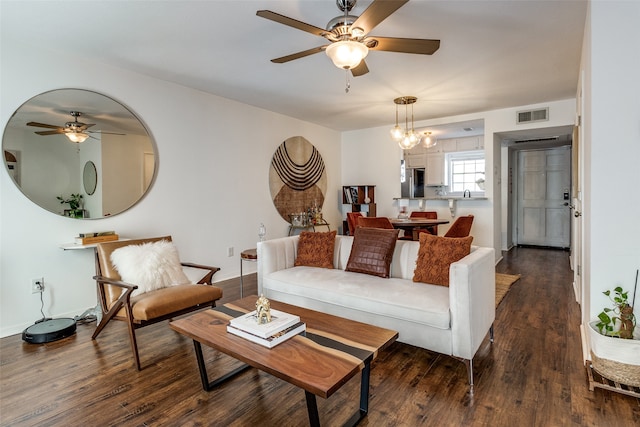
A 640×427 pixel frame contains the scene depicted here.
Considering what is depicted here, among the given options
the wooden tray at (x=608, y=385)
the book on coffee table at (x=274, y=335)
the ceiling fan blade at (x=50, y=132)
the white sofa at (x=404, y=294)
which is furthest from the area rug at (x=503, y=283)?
A: the ceiling fan blade at (x=50, y=132)

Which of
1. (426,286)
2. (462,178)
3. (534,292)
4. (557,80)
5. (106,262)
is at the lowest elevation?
(534,292)

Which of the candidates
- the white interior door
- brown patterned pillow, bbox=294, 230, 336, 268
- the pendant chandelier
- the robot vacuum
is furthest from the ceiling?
the white interior door

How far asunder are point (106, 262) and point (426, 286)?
8.22ft

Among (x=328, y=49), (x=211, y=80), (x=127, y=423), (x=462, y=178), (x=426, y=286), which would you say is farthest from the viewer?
(x=462, y=178)

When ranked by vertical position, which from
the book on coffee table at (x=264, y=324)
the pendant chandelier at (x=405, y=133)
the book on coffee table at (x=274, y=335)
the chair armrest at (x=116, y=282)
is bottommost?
the book on coffee table at (x=274, y=335)

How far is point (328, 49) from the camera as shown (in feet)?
7.02

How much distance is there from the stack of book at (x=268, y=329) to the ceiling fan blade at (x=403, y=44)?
1.89 meters

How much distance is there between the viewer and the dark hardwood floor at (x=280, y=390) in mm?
1681

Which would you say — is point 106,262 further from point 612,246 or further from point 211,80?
point 612,246

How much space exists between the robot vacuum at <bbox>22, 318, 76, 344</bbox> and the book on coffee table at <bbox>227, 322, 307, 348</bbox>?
1831 millimetres

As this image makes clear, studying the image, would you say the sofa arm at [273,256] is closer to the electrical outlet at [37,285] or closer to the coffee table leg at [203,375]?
the coffee table leg at [203,375]

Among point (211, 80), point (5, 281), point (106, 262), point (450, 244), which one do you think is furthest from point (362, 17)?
point (5, 281)

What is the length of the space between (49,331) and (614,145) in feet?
13.5

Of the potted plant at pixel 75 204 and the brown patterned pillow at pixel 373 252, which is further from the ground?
the potted plant at pixel 75 204
